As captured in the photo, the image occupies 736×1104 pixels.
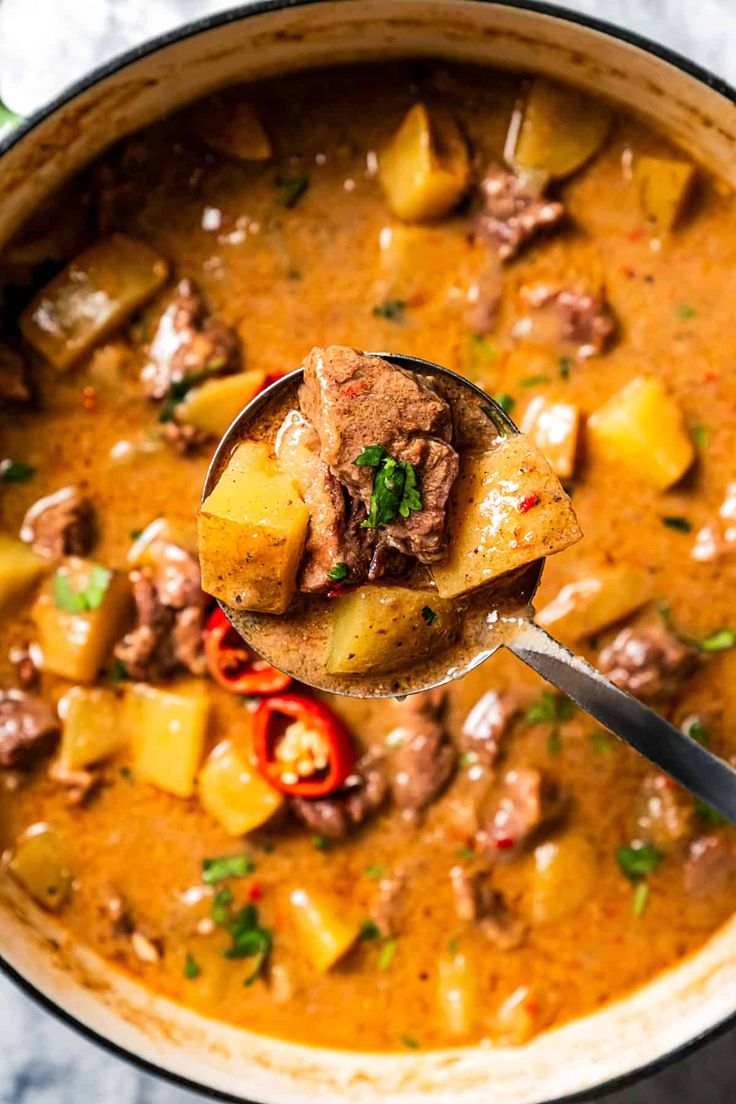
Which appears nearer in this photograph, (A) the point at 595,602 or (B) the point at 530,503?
(B) the point at 530,503

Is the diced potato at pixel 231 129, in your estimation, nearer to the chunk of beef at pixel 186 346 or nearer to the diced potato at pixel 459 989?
the chunk of beef at pixel 186 346

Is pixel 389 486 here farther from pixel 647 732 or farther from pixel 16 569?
pixel 16 569

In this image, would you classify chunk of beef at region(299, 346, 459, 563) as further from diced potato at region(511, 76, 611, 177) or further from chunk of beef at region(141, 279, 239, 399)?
diced potato at region(511, 76, 611, 177)

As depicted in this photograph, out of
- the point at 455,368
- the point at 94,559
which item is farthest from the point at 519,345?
the point at 94,559

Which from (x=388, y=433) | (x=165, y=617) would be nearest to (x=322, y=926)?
(x=165, y=617)

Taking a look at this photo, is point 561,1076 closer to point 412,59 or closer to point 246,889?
point 246,889

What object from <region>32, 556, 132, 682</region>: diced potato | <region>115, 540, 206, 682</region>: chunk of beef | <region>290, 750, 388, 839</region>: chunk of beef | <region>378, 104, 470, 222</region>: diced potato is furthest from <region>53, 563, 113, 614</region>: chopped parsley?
<region>378, 104, 470, 222</region>: diced potato
